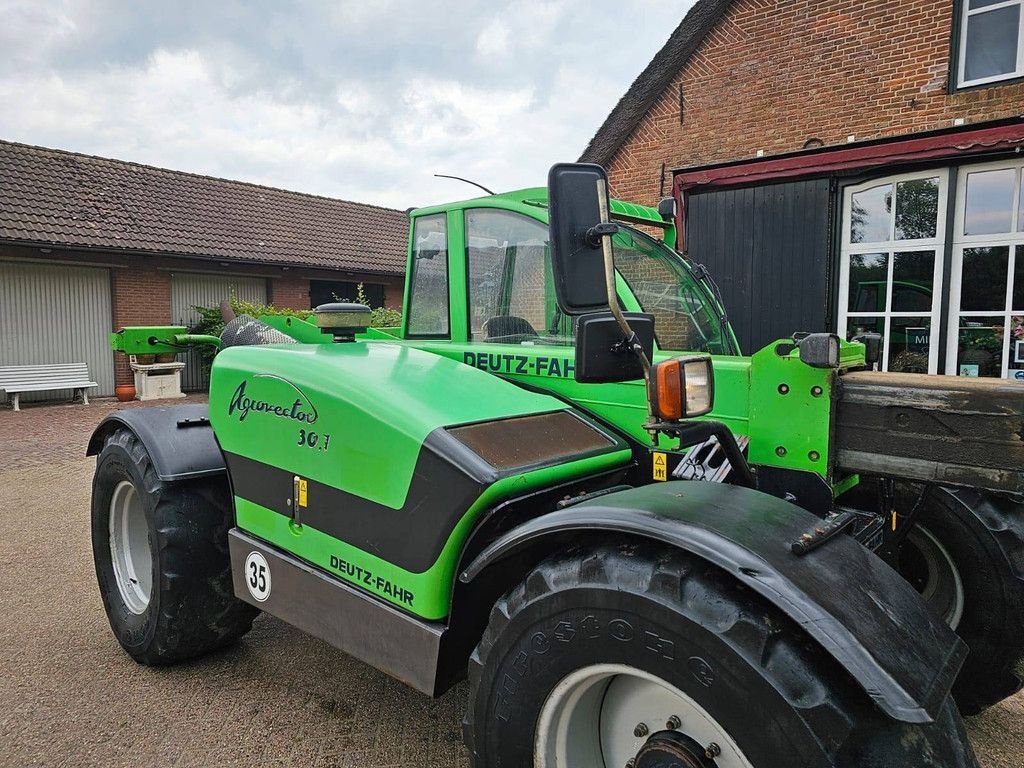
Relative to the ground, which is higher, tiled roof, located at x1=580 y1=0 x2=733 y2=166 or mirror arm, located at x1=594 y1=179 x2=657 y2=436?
tiled roof, located at x1=580 y1=0 x2=733 y2=166

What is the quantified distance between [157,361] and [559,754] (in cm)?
1519

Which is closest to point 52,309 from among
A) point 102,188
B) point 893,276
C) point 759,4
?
point 102,188

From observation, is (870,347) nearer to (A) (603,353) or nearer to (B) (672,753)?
(A) (603,353)

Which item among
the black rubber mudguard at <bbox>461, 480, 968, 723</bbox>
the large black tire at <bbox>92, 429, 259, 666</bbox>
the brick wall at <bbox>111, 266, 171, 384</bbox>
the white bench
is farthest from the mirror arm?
the brick wall at <bbox>111, 266, 171, 384</bbox>

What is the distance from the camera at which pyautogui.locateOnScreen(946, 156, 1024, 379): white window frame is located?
293 inches

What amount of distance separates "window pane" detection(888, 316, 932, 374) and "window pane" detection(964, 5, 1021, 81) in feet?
9.71

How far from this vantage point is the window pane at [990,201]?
24.6ft

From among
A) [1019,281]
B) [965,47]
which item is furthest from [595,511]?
[965,47]

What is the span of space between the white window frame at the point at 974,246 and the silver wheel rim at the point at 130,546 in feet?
24.7

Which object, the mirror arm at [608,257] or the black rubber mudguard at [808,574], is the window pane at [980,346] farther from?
the mirror arm at [608,257]

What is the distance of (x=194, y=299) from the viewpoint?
1631 centimetres

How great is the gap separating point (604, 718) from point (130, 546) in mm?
2918

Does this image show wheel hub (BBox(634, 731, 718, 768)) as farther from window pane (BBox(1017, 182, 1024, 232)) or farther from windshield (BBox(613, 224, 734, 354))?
window pane (BBox(1017, 182, 1024, 232))

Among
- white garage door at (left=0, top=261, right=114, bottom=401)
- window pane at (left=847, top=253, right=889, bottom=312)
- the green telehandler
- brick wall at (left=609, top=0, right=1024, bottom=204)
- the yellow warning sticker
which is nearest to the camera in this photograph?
the green telehandler
